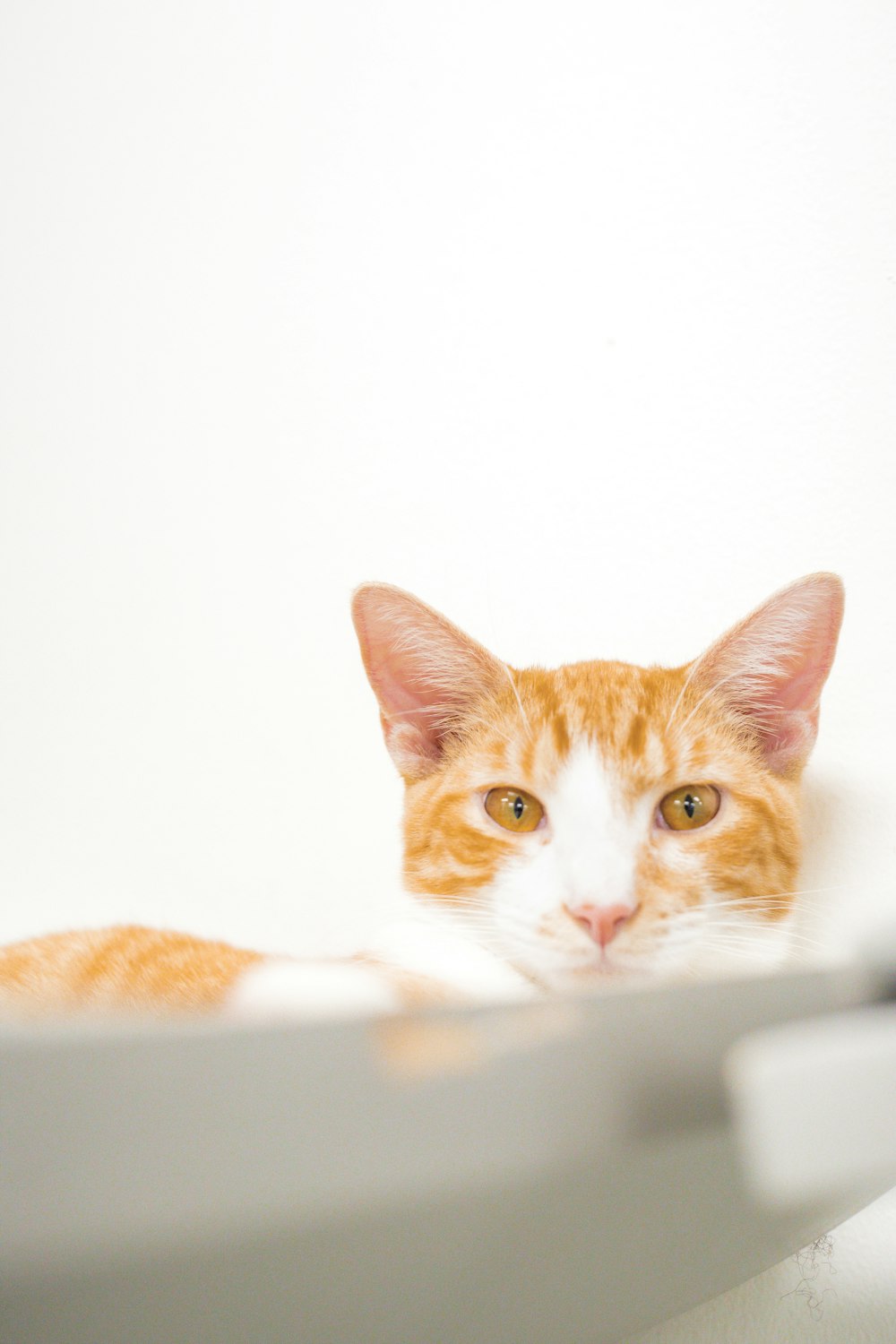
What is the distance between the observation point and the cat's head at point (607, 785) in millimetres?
717

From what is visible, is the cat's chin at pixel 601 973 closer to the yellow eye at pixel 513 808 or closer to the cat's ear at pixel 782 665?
the yellow eye at pixel 513 808

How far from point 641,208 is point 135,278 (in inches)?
33.3

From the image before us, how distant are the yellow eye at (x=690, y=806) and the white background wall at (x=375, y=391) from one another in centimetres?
17

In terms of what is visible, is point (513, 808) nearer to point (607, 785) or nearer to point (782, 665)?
point (607, 785)

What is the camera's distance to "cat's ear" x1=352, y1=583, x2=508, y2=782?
884 mm

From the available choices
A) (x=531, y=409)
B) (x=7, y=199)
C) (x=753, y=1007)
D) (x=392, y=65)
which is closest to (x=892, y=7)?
(x=531, y=409)

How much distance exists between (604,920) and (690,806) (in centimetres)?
18

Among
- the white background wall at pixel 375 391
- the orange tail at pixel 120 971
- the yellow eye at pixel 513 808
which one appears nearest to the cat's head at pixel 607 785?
the yellow eye at pixel 513 808

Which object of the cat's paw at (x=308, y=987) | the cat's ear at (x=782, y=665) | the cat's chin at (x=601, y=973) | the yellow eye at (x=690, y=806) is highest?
the cat's ear at (x=782, y=665)

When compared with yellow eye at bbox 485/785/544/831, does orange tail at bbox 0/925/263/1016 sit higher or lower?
lower

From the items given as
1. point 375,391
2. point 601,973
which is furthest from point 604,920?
point 375,391

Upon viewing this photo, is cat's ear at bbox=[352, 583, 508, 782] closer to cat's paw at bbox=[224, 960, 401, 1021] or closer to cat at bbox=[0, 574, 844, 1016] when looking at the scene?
cat at bbox=[0, 574, 844, 1016]

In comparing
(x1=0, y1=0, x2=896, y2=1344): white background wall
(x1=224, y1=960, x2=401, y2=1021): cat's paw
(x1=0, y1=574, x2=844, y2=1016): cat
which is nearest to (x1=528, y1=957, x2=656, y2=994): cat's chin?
(x1=0, y1=574, x2=844, y2=1016): cat

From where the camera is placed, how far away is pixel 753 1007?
37 cm
